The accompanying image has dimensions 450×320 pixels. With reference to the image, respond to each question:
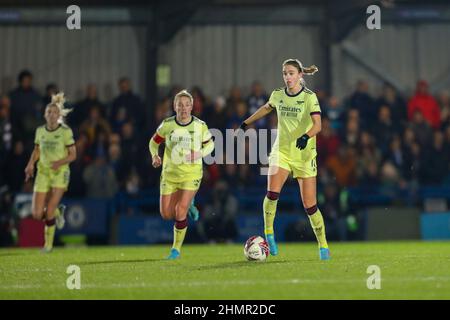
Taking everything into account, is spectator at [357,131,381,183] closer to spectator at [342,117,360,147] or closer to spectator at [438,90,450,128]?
spectator at [342,117,360,147]

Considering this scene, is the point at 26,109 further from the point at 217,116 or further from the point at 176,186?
the point at 176,186

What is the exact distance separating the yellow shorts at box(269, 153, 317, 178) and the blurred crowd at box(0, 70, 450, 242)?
7.52 metres

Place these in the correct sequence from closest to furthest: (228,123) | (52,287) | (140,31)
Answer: (52,287), (228,123), (140,31)

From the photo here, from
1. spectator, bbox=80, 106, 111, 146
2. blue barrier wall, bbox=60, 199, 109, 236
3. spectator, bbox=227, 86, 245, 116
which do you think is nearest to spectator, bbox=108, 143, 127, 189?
spectator, bbox=80, 106, 111, 146

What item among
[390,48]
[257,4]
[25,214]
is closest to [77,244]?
[25,214]

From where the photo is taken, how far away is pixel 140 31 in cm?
2650

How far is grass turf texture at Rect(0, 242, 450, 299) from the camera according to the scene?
9.61 m

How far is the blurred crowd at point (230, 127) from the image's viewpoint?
69.5 ft

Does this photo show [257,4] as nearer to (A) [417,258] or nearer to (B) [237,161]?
(B) [237,161]

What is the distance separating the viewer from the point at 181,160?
47.0 feet

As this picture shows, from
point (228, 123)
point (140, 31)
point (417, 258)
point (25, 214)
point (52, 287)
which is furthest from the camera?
point (140, 31)

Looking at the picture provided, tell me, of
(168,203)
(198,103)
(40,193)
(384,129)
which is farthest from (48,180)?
(384,129)

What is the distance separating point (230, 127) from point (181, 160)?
7377 mm

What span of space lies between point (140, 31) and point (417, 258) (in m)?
14.4
